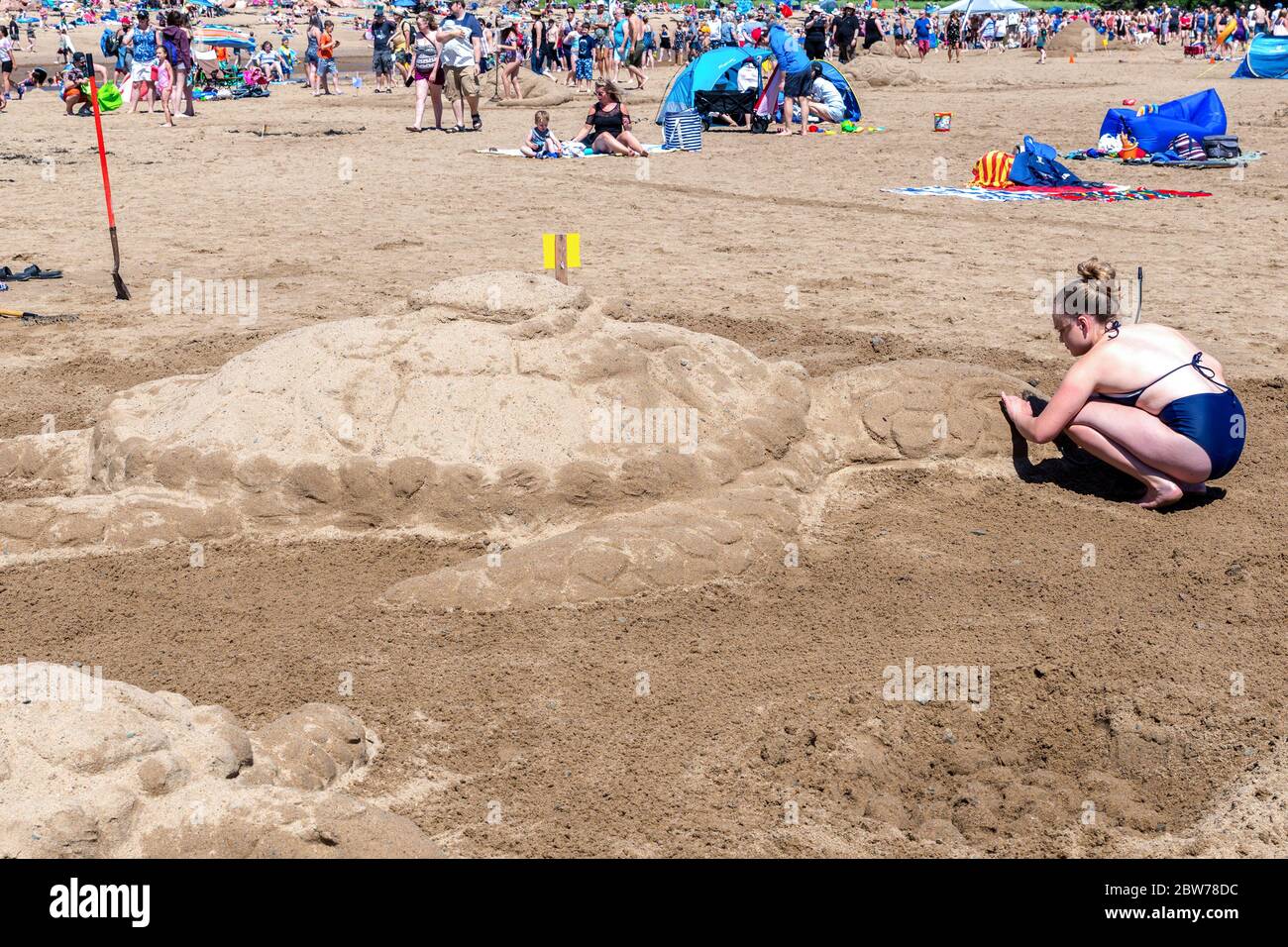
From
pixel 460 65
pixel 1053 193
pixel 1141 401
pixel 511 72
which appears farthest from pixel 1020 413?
pixel 511 72

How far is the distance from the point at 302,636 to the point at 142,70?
66.1ft

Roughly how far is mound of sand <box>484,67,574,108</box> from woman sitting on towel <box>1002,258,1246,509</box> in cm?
1865

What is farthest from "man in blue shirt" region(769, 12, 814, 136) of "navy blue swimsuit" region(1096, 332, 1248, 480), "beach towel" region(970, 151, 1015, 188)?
"navy blue swimsuit" region(1096, 332, 1248, 480)

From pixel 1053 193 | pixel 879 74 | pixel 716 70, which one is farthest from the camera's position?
pixel 879 74

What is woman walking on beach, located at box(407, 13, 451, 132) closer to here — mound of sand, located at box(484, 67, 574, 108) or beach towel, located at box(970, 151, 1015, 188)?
mound of sand, located at box(484, 67, 574, 108)

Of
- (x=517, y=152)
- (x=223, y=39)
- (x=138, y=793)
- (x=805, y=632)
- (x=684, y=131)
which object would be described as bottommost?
(x=805, y=632)

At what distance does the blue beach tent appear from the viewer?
16.1 meters

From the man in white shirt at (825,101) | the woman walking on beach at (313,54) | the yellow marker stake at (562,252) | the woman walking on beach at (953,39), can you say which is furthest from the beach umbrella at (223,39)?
the yellow marker stake at (562,252)

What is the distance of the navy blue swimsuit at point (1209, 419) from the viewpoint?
5715 millimetres

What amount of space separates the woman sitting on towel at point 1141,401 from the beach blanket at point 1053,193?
316 inches

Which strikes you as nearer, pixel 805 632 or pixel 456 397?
pixel 805 632

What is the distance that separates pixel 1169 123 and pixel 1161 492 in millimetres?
11999

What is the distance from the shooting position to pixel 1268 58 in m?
28.1

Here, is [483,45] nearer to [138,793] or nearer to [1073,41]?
[1073,41]
